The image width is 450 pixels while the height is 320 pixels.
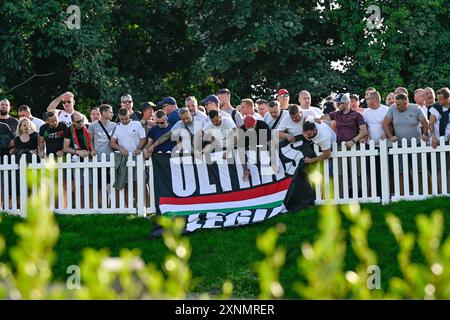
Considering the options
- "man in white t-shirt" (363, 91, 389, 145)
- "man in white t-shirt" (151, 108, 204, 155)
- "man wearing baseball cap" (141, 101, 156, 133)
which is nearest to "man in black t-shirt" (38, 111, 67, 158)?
"man wearing baseball cap" (141, 101, 156, 133)

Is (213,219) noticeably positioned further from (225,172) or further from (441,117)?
(441,117)

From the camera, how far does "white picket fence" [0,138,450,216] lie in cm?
1394

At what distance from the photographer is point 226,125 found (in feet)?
46.0

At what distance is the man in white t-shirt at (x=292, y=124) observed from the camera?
1404 centimetres

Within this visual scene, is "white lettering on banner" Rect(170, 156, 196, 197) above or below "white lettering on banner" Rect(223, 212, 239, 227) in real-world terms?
above

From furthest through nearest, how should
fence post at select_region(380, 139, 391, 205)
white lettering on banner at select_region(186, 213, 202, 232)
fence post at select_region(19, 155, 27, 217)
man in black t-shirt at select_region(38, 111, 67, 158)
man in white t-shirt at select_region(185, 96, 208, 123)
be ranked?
man in black t-shirt at select_region(38, 111, 67, 158) < fence post at select_region(19, 155, 27, 217) < man in white t-shirt at select_region(185, 96, 208, 123) < fence post at select_region(380, 139, 391, 205) < white lettering on banner at select_region(186, 213, 202, 232)

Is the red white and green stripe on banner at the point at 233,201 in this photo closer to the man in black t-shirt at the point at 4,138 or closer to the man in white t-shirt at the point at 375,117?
the man in white t-shirt at the point at 375,117

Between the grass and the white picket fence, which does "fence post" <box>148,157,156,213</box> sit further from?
the grass

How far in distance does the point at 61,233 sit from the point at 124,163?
147cm

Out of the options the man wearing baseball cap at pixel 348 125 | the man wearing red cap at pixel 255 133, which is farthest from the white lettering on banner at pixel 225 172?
the man wearing baseball cap at pixel 348 125

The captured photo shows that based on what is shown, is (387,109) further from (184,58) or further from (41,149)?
(184,58)

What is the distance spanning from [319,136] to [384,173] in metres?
1.13

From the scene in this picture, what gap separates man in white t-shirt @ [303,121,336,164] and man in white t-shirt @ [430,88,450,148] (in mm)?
1522

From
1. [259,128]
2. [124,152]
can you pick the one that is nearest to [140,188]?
[124,152]
